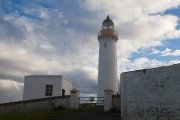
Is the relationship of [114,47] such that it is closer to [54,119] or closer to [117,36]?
[117,36]

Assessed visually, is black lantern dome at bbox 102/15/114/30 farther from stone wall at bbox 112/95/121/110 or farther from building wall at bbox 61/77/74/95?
stone wall at bbox 112/95/121/110

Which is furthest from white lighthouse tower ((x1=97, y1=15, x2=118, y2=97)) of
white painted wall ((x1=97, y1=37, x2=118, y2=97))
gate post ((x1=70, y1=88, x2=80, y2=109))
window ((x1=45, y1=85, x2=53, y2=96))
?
gate post ((x1=70, y1=88, x2=80, y2=109))

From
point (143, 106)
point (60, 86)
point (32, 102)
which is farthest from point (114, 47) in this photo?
point (143, 106)

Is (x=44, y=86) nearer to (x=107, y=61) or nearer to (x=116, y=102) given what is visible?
(x=107, y=61)

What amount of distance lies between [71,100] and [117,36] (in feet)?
37.6

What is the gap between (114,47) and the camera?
2511cm

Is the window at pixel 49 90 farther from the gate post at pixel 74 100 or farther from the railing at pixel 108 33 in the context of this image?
the railing at pixel 108 33

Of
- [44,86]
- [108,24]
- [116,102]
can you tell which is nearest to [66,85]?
[44,86]

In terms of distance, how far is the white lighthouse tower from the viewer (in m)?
24.0

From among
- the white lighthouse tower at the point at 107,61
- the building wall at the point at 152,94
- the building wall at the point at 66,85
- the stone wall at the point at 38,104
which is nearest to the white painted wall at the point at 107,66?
the white lighthouse tower at the point at 107,61

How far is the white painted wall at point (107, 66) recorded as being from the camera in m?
23.9

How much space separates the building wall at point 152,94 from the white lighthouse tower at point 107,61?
39.2 ft

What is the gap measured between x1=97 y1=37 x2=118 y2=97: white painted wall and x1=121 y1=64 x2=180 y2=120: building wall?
39.1 feet

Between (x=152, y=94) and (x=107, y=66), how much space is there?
1447 cm
